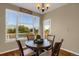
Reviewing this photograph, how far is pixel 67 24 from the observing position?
107 inches

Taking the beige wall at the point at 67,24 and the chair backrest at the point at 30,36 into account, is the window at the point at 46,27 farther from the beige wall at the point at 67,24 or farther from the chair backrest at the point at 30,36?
the chair backrest at the point at 30,36

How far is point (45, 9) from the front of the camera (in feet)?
8.98

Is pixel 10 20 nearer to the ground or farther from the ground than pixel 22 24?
farther from the ground

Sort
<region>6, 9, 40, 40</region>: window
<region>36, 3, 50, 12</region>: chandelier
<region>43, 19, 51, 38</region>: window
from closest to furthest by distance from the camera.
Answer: <region>43, 19, 51, 38</region>: window < <region>36, 3, 50, 12</region>: chandelier < <region>6, 9, 40, 40</region>: window

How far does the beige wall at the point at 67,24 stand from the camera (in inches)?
101

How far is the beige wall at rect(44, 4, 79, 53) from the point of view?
2561mm

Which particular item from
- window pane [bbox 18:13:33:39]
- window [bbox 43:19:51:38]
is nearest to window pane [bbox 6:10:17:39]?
window pane [bbox 18:13:33:39]

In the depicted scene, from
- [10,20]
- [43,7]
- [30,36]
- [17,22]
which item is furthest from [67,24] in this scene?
[10,20]

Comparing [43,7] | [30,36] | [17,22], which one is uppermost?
[43,7]

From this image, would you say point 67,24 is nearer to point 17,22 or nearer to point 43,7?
point 43,7

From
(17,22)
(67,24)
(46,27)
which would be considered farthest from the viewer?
(17,22)

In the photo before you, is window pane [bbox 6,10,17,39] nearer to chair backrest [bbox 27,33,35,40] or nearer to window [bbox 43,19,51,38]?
chair backrest [bbox 27,33,35,40]

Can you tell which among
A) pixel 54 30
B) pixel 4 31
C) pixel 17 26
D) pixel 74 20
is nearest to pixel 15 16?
pixel 17 26

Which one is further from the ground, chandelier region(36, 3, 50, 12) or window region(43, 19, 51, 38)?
chandelier region(36, 3, 50, 12)
